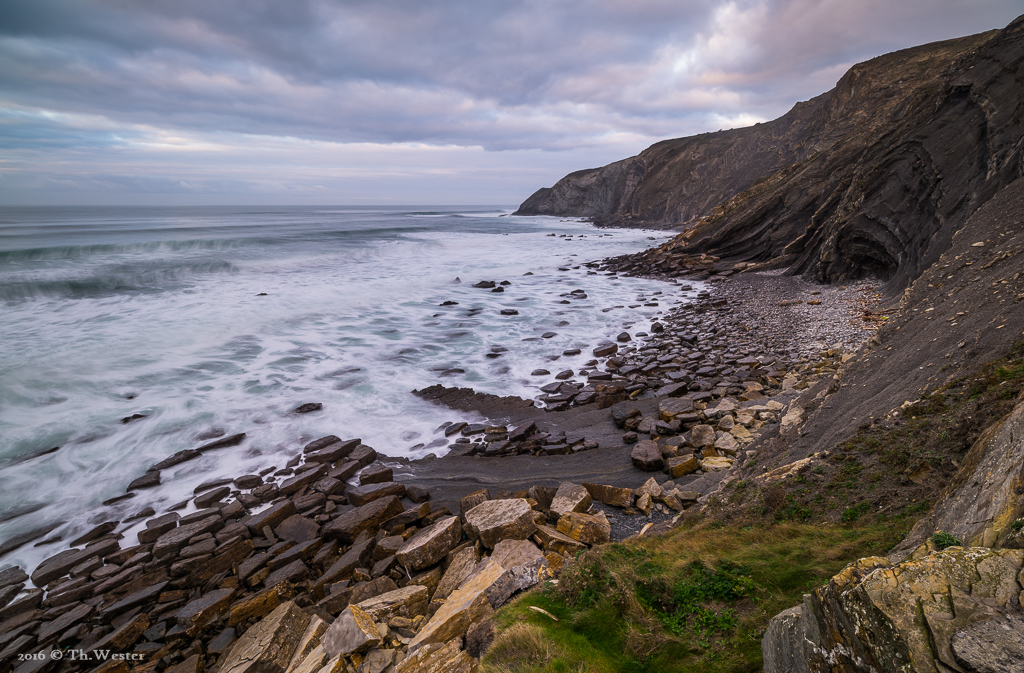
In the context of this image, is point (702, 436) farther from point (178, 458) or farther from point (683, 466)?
point (178, 458)

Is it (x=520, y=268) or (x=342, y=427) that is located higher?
(x=520, y=268)

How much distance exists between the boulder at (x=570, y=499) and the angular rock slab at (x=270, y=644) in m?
3.29

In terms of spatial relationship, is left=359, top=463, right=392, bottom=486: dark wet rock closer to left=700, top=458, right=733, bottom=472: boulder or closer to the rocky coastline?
the rocky coastline

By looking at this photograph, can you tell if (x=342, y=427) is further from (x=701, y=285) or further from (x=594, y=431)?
(x=701, y=285)

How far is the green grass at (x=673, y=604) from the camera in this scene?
2.79m

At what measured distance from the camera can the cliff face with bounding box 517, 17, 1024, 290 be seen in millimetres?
12102

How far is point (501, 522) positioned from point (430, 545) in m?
0.95

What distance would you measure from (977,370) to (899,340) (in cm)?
250

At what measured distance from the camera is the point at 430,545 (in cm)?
555

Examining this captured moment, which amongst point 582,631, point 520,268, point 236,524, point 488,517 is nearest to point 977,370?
point 582,631

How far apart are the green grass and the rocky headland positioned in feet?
0.06

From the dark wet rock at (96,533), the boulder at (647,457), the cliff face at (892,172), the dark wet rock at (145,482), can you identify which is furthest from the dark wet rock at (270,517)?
the cliff face at (892,172)

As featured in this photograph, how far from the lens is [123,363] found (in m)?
13.6

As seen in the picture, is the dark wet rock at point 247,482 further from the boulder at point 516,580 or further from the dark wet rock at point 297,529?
the boulder at point 516,580
